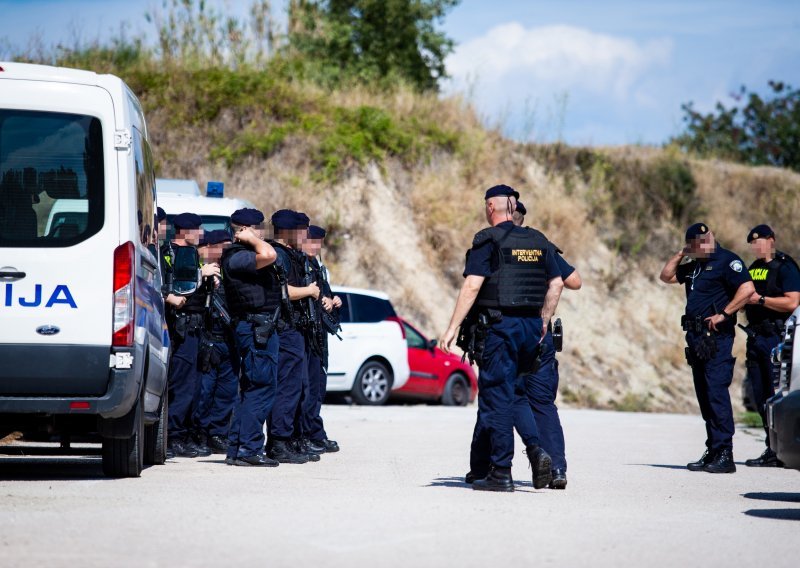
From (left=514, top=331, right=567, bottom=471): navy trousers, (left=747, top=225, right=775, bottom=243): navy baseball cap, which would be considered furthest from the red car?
(left=514, top=331, right=567, bottom=471): navy trousers

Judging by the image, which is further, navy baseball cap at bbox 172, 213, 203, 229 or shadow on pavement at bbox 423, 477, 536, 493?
navy baseball cap at bbox 172, 213, 203, 229

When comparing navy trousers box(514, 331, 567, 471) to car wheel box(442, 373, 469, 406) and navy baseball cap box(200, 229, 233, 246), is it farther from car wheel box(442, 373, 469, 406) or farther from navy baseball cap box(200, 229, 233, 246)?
car wheel box(442, 373, 469, 406)

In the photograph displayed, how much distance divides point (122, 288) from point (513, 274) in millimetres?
2569

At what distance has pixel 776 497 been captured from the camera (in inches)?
372

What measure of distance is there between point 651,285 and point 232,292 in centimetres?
2311

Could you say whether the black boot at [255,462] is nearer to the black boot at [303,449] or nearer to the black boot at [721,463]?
the black boot at [303,449]

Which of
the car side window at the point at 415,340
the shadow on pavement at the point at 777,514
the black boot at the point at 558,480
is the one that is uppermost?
the shadow on pavement at the point at 777,514

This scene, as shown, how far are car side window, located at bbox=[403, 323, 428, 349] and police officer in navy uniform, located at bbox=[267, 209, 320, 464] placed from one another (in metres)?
11.3

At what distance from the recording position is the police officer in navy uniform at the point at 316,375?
11672mm

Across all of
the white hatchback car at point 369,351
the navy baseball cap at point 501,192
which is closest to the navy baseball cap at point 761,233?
the navy baseball cap at point 501,192

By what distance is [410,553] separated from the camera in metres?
6.14

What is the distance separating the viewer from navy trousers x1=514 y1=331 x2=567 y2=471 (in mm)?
9375

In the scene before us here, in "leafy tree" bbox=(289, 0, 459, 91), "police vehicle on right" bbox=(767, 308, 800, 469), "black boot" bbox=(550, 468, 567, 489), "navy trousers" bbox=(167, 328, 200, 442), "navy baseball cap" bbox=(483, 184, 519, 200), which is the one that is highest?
"leafy tree" bbox=(289, 0, 459, 91)

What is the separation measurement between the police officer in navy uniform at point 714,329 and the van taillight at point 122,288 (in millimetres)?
5032
